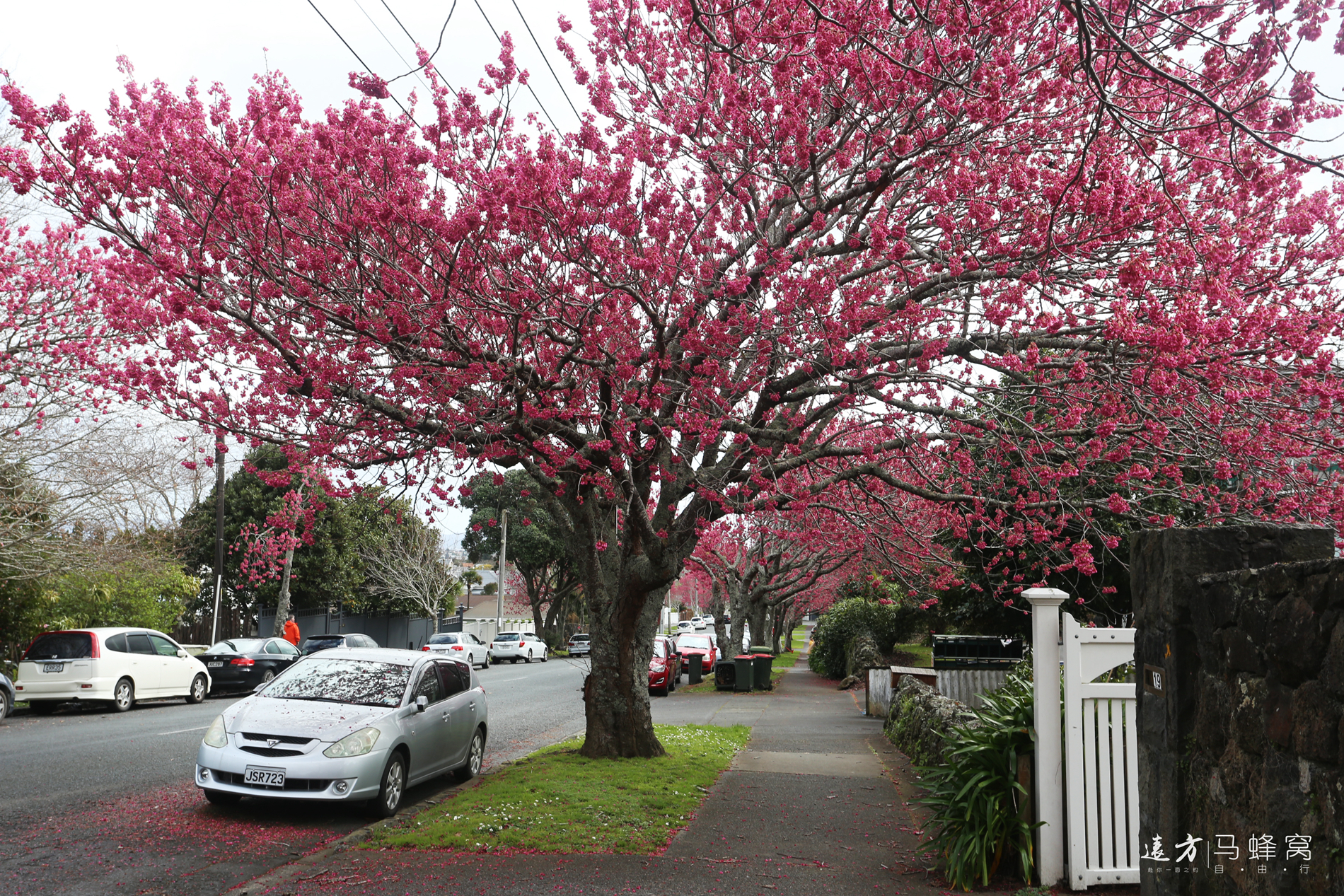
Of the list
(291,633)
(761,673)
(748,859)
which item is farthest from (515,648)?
(748,859)

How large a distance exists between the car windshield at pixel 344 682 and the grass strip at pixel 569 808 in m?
1.29

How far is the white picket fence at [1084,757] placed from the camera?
231 inches

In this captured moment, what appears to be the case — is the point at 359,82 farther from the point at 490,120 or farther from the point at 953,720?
the point at 953,720

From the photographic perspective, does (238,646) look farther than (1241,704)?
Yes

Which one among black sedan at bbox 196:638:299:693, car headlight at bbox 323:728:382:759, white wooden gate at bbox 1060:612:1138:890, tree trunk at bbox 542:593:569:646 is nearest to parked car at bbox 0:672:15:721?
black sedan at bbox 196:638:299:693

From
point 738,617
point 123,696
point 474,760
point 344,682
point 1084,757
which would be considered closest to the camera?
point 1084,757

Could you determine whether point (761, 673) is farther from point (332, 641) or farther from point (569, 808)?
point (569, 808)

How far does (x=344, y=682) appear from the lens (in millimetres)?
9484

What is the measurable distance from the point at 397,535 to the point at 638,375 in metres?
33.4

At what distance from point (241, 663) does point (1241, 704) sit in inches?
850

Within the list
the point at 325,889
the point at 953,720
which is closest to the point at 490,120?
the point at 325,889

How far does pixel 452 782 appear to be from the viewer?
418 inches

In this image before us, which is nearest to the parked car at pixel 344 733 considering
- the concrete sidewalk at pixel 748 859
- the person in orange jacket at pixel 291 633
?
the concrete sidewalk at pixel 748 859

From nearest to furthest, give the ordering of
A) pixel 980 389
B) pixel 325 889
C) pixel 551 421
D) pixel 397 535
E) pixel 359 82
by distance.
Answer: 1. pixel 325 889
2. pixel 359 82
3. pixel 980 389
4. pixel 551 421
5. pixel 397 535
